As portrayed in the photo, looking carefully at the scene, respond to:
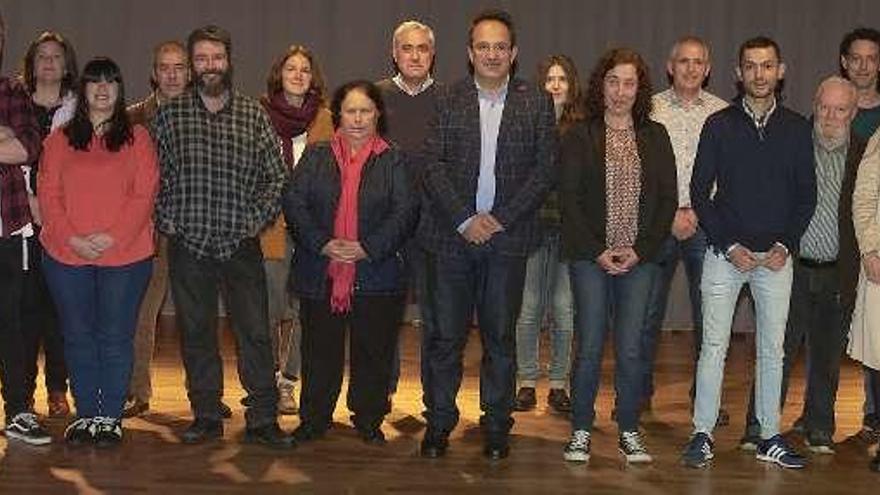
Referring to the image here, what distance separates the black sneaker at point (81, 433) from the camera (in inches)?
188

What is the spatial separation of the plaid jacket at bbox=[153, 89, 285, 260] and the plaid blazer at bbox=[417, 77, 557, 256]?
61 cm

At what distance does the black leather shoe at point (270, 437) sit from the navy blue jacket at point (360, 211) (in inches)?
20.0

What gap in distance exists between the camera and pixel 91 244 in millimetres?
4621

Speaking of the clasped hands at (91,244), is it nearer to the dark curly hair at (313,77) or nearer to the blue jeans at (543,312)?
the dark curly hair at (313,77)

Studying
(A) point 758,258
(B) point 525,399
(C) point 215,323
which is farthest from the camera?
(B) point 525,399

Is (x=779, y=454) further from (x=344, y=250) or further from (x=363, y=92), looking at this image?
(x=363, y=92)

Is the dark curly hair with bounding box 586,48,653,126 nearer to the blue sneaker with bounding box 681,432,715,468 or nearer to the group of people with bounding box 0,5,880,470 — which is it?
the group of people with bounding box 0,5,880,470

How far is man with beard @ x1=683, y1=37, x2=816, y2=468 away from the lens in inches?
179

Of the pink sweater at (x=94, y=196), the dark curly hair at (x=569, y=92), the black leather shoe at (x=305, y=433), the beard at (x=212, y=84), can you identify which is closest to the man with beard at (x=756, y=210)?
the dark curly hair at (x=569, y=92)

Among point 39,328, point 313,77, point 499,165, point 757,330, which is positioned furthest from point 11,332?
point 757,330

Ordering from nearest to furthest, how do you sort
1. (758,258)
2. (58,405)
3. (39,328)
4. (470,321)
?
1. (758,258)
2. (470,321)
3. (39,328)
4. (58,405)

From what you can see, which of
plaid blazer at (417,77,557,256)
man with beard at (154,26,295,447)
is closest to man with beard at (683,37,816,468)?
plaid blazer at (417,77,557,256)

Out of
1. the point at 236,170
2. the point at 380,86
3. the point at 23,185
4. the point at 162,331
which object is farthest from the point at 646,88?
the point at 162,331

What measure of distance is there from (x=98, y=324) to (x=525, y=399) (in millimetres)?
1829
